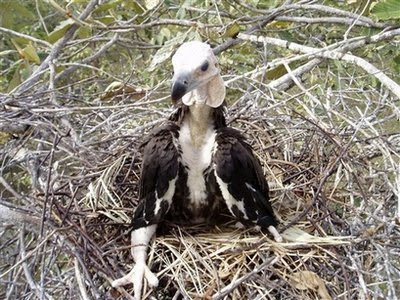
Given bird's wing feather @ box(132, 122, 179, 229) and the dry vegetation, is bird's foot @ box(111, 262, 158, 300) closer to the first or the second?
the dry vegetation

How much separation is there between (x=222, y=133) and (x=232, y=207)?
0.83ft

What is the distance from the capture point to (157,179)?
2359 mm

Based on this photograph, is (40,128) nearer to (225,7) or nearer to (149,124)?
(149,124)

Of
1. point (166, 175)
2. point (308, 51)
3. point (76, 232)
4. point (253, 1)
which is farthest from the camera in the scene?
point (253, 1)

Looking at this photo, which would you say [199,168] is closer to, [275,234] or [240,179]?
[240,179]

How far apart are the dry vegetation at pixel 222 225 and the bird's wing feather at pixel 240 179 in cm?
9

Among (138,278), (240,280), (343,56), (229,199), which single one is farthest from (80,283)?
(343,56)

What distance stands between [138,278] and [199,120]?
59 centimetres

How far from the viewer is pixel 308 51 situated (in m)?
2.78

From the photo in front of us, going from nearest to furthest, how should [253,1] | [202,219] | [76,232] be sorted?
[76,232]
[202,219]
[253,1]

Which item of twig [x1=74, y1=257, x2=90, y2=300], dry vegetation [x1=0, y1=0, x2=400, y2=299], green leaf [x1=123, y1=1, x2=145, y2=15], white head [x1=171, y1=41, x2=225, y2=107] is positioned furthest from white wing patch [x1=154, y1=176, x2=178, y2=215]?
green leaf [x1=123, y1=1, x2=145, y2=15]

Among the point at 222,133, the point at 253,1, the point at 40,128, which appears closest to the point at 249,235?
the point at 222,133

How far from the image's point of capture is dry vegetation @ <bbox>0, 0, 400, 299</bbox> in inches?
83.7

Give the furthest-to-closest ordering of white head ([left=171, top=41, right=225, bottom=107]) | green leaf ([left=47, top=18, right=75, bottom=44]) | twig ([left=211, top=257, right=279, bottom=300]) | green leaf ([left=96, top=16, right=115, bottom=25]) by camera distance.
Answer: green leaf ([left=96, top=16, right=115, bottom=25]) → green leaf ([left=47, top=18, right=75, bottom=44]) → white head ([left=171, top=41, right=225, bottom=107]) → twig ([left=211, top=257, right=279, bottom=300])
